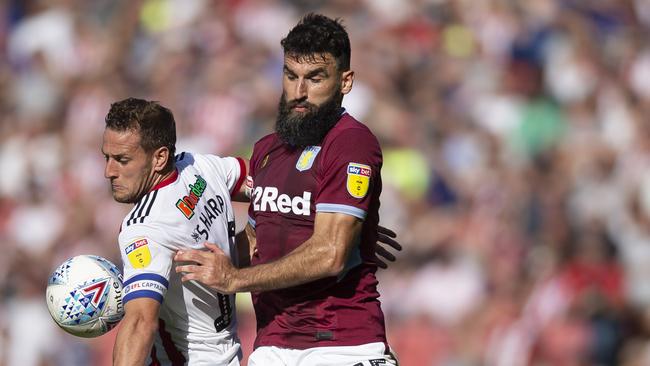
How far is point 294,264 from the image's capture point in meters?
5.75

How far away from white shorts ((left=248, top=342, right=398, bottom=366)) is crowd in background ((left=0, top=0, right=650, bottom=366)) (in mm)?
4367

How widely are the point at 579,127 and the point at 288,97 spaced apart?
6138 millimetres

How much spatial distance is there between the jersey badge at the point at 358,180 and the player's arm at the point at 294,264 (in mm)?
125

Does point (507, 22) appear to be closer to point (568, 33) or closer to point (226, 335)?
point (568, 33)

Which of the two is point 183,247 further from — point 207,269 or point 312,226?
point 312,226

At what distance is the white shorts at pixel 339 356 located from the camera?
19.5 feet

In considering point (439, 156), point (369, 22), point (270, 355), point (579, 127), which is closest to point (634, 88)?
point (579, 127)

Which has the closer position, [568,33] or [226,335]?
[226,335]

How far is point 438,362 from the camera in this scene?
1033 cm

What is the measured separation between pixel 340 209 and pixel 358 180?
17 cm

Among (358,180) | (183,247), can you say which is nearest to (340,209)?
(358,180)

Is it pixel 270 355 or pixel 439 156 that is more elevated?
pixel 439 156

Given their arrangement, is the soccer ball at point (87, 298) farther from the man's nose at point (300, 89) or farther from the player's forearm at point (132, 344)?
the man's nose at point (300, 89)

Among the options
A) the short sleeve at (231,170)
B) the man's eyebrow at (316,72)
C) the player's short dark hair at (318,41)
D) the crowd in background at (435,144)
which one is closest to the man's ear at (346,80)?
the player's short dark hair at (318,41)
